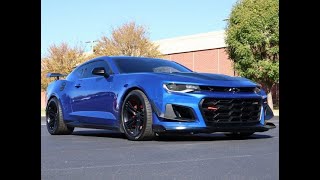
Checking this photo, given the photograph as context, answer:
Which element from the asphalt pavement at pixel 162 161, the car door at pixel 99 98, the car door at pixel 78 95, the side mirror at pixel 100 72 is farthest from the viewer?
the car door at pixel 78 95

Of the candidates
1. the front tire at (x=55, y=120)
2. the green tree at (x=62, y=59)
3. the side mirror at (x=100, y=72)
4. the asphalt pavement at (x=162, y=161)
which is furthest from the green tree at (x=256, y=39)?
the asphalt pavement at (x=162, y=161)

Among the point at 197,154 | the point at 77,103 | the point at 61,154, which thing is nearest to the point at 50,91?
the point at 77,103

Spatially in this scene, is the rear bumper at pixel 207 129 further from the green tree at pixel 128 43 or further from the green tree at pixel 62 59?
the green tree at pixel 62 59

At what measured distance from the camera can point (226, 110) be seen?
268 inches

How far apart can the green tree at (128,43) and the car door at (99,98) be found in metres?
35.1

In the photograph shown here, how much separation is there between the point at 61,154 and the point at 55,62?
45.3 meters

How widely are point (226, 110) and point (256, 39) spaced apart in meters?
27.9

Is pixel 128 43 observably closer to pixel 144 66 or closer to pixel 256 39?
pixel 256 39

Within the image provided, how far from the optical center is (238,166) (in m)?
4.39

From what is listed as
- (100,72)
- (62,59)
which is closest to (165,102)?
(100,72)

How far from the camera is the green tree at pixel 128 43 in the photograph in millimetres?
43844

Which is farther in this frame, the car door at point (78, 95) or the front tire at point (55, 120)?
the front tire at point (55, 120)

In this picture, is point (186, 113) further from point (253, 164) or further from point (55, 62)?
point (55, 62)
